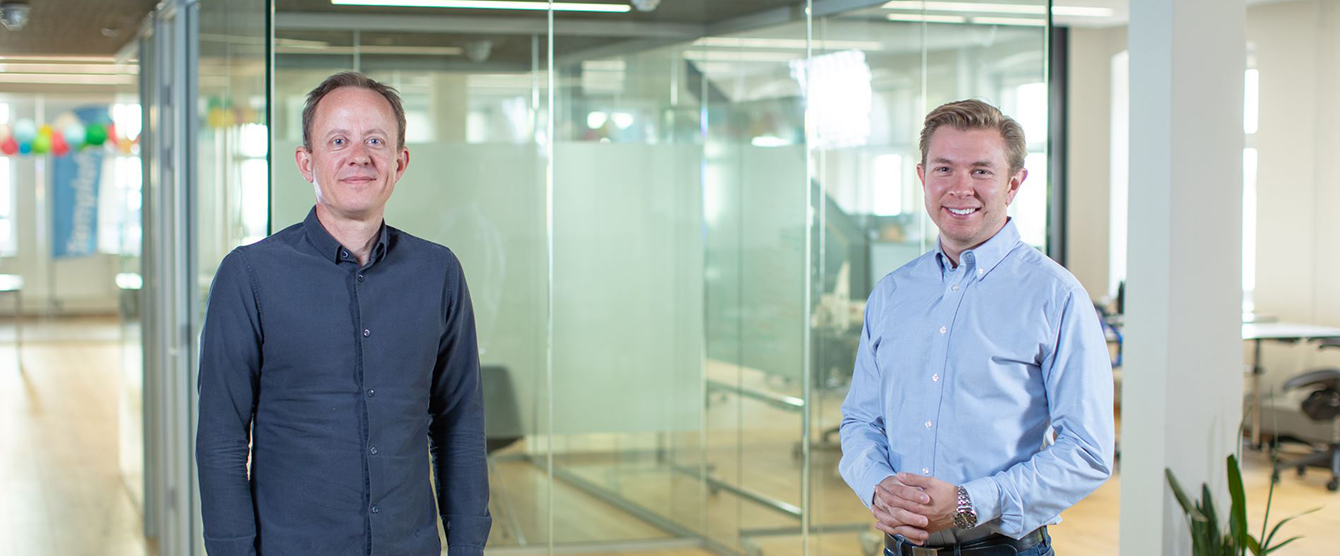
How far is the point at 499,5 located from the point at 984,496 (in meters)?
3.17

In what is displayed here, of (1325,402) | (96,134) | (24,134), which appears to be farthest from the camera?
(24,134)

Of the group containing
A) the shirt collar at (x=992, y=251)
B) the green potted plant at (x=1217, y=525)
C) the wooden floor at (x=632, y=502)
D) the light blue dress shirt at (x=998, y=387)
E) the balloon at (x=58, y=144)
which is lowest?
the wooden floor at (x=632, y=502)

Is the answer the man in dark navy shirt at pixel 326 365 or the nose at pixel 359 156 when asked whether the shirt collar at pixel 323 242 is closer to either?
the man in dark navy shirt at pixel 326 365

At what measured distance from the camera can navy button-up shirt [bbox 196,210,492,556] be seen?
193cm

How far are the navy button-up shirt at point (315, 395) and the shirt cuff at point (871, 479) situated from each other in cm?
78

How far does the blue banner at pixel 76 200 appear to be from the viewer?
61.6 feet

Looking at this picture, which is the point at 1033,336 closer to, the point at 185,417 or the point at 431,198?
the point at 431,198

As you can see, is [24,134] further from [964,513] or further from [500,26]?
[964,513]

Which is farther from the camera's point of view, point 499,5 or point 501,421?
point 501,421

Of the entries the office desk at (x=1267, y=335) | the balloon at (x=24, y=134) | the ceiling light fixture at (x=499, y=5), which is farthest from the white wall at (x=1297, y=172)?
the balloon at (x=24, y=134)

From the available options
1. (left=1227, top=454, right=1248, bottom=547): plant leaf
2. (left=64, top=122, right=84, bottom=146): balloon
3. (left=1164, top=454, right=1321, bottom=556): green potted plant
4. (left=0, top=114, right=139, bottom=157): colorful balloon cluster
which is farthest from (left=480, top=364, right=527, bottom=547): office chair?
(left=64, top=122, right=84, bottom=146): balloon

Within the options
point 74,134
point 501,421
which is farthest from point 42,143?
point 501,421

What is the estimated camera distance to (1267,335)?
23.7 ft

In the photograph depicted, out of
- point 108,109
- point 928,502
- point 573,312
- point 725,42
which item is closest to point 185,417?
point 573,312
